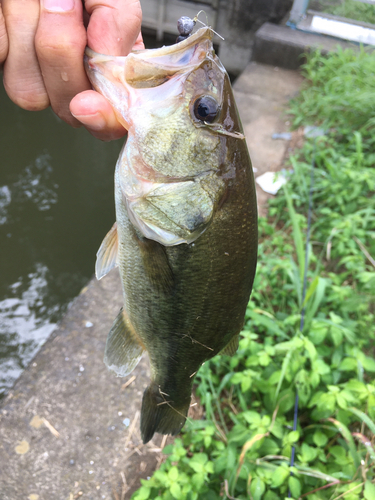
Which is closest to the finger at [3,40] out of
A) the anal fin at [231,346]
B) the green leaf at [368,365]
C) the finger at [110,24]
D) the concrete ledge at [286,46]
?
the finger at [110,24]

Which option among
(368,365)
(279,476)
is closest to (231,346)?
(279,476)

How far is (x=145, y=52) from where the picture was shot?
105 centimetres

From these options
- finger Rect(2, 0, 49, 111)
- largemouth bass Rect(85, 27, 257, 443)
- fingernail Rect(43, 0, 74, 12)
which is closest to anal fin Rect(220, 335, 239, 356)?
largemouth bass Rect(85, 27, 257, 443)

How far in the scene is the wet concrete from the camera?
2002 mm

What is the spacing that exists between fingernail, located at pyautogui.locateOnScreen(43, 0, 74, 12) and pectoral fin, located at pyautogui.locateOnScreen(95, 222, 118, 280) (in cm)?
64

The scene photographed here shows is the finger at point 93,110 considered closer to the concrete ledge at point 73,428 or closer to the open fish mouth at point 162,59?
the open fish mouth at point 162,59

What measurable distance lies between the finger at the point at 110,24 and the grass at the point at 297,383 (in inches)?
63.7

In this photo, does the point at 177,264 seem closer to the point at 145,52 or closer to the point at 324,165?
the point at 145,52

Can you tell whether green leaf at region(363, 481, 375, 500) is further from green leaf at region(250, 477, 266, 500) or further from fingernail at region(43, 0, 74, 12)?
fingernail at region(43, 0, 74, 12)

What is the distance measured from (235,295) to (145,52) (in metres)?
0.78

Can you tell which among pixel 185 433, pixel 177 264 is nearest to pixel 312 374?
pixel 185 433

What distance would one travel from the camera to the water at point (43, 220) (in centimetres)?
335

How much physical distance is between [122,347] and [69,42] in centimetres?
103

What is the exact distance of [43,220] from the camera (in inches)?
166
